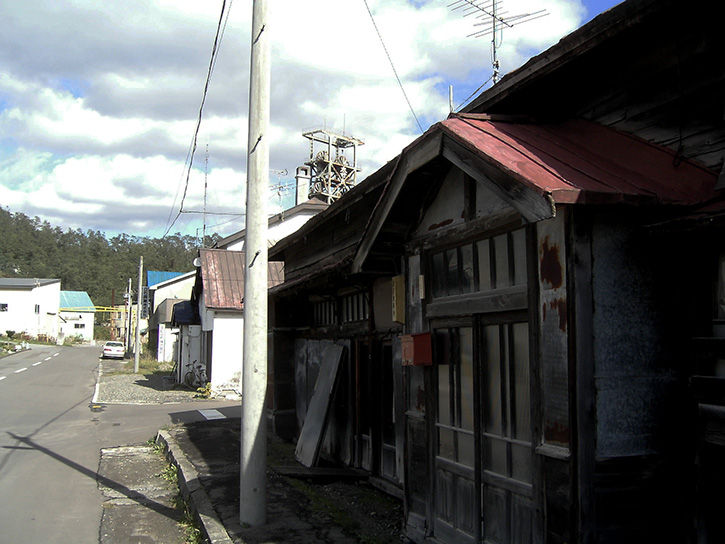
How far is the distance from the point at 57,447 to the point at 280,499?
24.0 feet

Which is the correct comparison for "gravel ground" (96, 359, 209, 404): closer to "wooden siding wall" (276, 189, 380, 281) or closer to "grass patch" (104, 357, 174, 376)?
"grass patch" (104, 357, 174, 376)

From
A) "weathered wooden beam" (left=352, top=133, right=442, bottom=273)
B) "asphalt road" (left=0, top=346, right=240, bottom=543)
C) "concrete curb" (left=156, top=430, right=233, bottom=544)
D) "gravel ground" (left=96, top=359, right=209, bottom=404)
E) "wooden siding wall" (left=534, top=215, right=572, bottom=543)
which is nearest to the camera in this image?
Result: "wooden siding wall" (left=534, top=215, right=572, bottom=543)

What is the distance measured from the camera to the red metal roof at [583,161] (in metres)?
3.77

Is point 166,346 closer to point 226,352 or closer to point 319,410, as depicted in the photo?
point 226,352

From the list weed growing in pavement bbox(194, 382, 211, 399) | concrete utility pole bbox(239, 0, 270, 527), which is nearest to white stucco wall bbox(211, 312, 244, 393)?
weed growing in pavement bbox(194, 382, 211, 399)

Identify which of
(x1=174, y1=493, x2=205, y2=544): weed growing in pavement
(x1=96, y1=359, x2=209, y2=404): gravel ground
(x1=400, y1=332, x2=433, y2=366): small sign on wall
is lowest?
(x1=96, y1=359, x2=209, y2=404): gravel ground

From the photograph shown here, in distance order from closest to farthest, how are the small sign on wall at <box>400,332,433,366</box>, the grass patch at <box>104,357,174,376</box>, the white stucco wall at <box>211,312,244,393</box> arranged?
the small sign on wall at <box>400,332,433,366</box>
the white stucco wall at <box>211,312,244,393</box>
the grass patch at <box>104,357,174,376</box>

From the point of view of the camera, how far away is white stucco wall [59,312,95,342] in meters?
81.8

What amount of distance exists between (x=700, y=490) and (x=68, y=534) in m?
6.67

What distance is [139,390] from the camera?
25.1 m

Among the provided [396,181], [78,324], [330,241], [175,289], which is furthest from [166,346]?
[78,324]

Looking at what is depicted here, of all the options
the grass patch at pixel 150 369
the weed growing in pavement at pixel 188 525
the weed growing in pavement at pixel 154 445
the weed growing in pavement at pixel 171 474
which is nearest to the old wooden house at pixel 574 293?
the weed growing in pavement at pixel 188 525

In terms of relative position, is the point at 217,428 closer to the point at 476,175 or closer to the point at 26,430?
the point at 26,430

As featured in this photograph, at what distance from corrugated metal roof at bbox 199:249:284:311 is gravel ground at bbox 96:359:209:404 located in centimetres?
372
